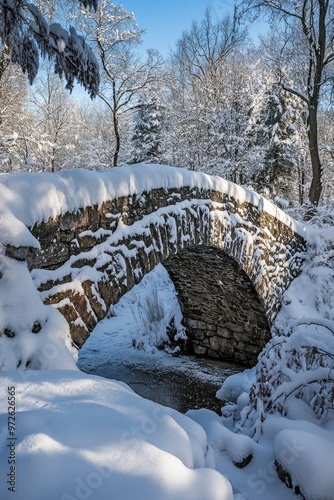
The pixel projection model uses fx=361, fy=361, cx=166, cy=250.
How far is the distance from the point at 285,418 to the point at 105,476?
1826mm

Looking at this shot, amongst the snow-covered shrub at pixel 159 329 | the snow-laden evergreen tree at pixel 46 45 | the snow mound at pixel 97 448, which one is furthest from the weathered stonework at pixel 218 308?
the snow mound at pixel 97 448

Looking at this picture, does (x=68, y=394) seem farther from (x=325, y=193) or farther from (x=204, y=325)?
(x=325, y=193)

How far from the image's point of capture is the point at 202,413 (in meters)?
2.73

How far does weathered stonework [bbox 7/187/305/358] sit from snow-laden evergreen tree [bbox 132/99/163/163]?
1157 centimetres

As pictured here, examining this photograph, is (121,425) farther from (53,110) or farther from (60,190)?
(53,110)

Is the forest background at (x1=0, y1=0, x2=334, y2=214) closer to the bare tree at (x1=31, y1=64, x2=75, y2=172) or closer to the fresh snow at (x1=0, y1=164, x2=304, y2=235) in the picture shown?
the bare tree at (x1=31, y1=64, x2=75, y2=172)

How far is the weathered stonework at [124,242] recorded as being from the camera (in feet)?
7.81

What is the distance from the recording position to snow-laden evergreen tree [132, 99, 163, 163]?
54.4 ft

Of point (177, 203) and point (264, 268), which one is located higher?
point (177, 203)

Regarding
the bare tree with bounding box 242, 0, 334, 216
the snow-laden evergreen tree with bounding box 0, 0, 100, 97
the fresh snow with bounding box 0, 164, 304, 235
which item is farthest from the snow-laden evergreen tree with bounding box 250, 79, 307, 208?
the fresh snow with bounding box 0, 164, 304, 235

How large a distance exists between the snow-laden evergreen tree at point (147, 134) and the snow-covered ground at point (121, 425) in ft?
45.6

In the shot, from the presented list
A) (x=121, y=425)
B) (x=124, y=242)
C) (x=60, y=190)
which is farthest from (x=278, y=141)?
(x=121, y=425)

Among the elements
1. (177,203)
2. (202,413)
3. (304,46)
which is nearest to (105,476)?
(202,413)

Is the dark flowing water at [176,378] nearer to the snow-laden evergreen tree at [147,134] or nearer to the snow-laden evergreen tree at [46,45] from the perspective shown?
the snow-laden evergreen tree at [46,45]
